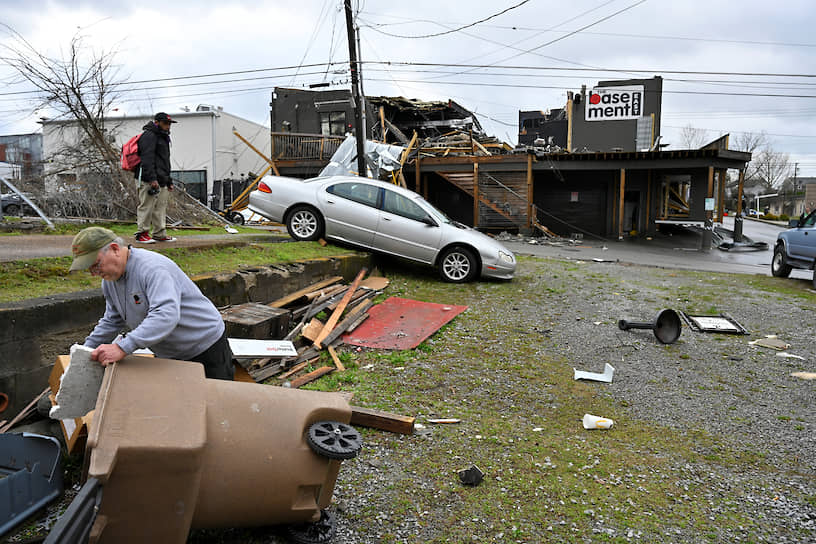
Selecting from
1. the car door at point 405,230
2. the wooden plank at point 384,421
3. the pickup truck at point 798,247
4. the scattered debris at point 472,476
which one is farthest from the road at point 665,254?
the scattered debris at point 472,476

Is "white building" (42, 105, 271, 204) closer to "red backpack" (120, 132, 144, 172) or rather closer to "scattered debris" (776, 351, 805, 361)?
"red backpack" (120, 132, 144, 172)

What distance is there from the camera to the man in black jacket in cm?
717

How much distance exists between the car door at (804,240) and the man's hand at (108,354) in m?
12.7

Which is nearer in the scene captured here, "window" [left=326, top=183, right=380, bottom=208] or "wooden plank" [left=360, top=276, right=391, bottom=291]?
"wooden plank" [left=360, top=276, right=391, bottom=291]

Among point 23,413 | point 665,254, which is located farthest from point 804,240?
point 23,413

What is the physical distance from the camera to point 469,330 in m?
7.17

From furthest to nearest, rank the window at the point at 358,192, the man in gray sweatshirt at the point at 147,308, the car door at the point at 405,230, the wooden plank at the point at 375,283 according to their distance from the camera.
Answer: the window at the point at 358,192, the car door at the point at 405,230, the wooden plank at the point at 375,283, the man in gray sweatshirt at the point at 147,308

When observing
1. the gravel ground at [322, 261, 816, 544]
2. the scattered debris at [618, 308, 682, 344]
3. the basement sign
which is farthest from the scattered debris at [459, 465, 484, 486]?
the basement sign

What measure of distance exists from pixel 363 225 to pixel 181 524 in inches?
304

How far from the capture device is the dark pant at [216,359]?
10.6 feet

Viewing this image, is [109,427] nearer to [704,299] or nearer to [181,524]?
[181,524]

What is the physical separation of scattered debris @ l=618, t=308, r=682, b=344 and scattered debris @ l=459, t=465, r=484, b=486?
4140 millimetres

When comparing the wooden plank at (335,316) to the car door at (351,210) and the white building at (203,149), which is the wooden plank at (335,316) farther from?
the white building at (203,149)

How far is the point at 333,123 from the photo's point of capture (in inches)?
1116
